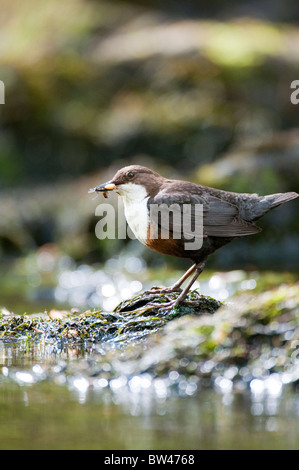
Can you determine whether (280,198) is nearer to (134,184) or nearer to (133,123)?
(134,184)

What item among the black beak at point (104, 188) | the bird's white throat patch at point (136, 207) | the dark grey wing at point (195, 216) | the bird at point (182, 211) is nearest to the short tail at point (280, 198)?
the bird at point (182, 211)

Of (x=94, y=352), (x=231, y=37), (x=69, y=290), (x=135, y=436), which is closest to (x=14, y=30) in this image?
(x=231, y=37)

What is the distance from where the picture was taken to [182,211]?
5.97 metres

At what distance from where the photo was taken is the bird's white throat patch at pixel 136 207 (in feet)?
19.7

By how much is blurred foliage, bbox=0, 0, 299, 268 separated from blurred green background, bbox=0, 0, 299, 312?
3cm

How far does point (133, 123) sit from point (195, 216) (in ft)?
34.1

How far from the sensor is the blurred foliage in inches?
535

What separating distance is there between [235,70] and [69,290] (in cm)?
795

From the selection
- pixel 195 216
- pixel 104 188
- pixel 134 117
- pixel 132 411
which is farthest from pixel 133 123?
pixel 132 411

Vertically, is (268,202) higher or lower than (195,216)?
higher

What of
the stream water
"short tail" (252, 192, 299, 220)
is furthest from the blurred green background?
the stream water

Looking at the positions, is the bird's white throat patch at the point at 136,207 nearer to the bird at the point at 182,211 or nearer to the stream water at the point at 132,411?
the bird at the point at 182,211

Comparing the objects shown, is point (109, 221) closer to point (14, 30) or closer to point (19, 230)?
point (19, 230)

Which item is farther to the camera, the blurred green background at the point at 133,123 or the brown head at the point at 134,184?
the blurred green background at the point at 133,123
